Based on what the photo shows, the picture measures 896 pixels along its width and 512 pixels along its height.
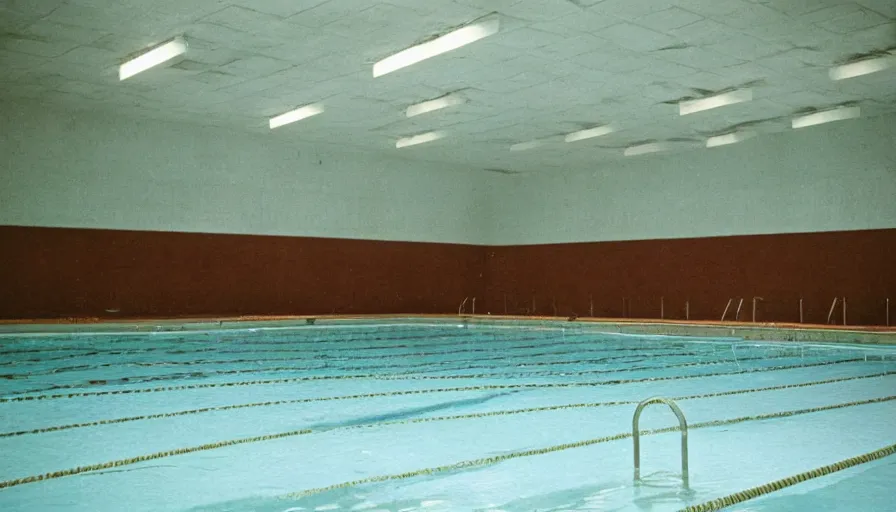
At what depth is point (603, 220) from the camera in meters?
15.6

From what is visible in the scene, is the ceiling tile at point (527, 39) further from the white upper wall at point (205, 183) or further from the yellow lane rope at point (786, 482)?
the white upper wall at point (205, 183)

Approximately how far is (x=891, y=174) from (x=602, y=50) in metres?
6.16

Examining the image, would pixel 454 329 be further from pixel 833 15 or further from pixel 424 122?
pixel 833 15

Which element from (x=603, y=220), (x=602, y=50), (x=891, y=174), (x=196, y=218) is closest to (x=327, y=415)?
(x=602, y=50)

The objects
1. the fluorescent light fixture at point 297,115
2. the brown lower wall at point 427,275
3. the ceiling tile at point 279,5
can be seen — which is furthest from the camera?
the brown lower wall at point 427,275

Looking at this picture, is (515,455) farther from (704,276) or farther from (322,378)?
(704,276)

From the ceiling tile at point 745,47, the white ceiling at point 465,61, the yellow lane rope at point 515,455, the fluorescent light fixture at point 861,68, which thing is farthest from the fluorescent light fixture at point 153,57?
the fluorescent light fixture at point 861,68

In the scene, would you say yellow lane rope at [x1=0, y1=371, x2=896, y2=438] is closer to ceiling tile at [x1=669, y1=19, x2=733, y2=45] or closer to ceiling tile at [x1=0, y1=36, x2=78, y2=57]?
ceiling tile at [x1=669, y1=19, x2=733, y2=45]

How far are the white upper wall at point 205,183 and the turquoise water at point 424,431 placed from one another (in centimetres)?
483

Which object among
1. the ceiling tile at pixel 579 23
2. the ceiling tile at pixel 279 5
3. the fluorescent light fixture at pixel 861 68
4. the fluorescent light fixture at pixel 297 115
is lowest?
the fluorescent light fixture at pixel 861 68

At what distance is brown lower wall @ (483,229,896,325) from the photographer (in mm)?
12078

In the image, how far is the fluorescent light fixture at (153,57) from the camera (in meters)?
8.20

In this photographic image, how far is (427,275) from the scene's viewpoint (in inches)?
638

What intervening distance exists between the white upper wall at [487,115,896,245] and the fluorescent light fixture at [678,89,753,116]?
116 inches
